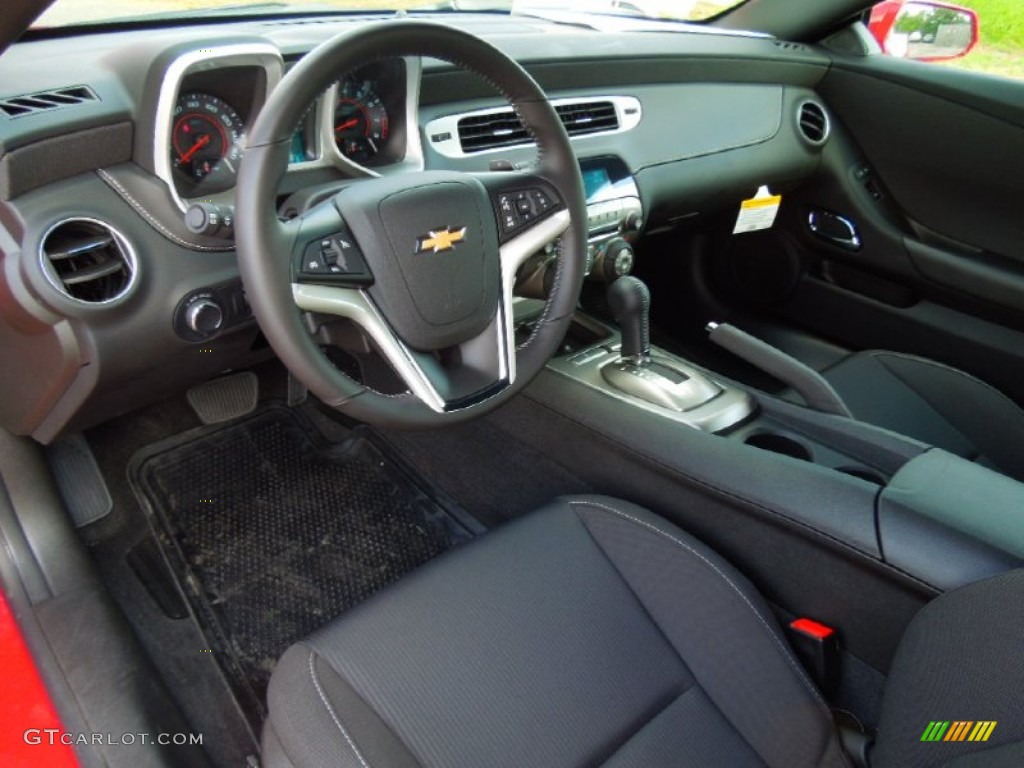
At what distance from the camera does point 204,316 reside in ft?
4.11

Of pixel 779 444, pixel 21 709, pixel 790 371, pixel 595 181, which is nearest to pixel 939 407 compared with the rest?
pixel 790 371

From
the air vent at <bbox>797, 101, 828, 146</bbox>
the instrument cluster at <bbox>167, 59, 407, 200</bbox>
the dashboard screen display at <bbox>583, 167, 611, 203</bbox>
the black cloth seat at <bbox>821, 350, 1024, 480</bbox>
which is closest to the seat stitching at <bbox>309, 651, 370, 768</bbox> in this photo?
the instrument cluster at <bbox>167, 59, 407, 200</bbox>

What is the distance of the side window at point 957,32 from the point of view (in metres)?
2.04

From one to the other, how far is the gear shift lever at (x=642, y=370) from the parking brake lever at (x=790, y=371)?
0.11 metres

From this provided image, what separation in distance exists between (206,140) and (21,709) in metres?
0.84

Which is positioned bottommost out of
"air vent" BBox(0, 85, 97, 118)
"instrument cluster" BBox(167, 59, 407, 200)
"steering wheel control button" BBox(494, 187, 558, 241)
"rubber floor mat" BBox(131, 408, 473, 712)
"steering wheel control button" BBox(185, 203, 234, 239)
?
"rubber floor mat" BBox(131, 408, 473, 712)

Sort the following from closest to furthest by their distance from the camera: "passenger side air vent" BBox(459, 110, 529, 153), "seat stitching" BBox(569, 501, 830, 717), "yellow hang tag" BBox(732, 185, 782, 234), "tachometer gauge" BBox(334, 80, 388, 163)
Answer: "seat stitching" BBox(569, 501, 830, 717)
"tachometer gauge" BBox(334, 80, 388, 163)
"passenger side air vent" BBox(459, 110, 529, 153)
"yellow hang tag" BBox(732, 185, 782, 234)

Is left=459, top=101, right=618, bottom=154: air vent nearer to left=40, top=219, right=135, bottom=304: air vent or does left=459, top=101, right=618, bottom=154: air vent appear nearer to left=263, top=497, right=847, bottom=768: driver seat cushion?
left=40, top=219, right=135, bottom=304: air vent

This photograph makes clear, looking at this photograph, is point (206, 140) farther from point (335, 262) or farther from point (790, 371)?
point (790, 371)

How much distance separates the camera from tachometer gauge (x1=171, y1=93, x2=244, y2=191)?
119 cm

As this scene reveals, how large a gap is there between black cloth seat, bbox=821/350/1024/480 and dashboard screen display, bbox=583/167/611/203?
2.32 ft

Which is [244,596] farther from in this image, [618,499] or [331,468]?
[618,499]

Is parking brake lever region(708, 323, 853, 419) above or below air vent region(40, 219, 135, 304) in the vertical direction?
below

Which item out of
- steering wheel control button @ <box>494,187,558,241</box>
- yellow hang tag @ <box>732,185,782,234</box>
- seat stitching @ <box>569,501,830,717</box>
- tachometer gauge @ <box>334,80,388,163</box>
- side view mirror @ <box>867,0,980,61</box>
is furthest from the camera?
yellow hang tag @ <box>732,185,782,234</box>
